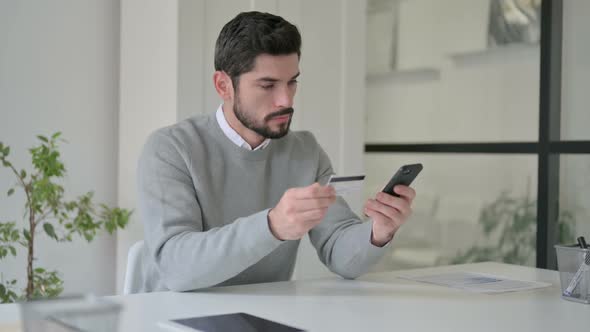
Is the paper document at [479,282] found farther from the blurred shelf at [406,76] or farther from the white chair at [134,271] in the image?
the blurred shelf at [406,76]

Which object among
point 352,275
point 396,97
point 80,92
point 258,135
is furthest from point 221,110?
point 396,97

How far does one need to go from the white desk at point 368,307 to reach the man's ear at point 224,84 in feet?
1.97

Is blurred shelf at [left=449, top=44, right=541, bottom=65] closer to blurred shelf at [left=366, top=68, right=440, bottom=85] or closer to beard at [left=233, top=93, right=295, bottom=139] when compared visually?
blurred shelf at [left=366, top=68, right=440, bottom=85]

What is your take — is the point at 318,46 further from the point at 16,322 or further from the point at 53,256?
the point at 16,322

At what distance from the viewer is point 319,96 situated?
3369mm

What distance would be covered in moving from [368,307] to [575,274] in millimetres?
507

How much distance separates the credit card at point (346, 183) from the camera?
1571 millimetres

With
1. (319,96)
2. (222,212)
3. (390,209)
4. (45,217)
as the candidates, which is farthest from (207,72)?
(390,209)

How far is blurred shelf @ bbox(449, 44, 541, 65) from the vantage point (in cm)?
303

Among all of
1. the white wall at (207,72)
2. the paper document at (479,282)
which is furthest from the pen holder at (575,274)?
the white wall at (207,72)

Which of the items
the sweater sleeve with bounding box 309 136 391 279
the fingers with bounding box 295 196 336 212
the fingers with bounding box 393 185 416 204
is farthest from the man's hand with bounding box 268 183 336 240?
the sweater sleeve with bounding box 309 136 391 279

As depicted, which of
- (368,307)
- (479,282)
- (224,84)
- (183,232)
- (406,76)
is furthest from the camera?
(406,76)

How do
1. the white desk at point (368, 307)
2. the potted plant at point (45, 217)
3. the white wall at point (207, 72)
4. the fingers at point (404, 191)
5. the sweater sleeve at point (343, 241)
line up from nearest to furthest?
1. the white desk at point (368, 307)
2. the fingers at point (404, 191)
3. the sweater sleeve at point (343, 241)
4. the potted plant at point (45, 217)
5. the white wall at point (207, 72)

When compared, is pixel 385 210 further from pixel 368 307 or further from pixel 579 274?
pixel 579 274
